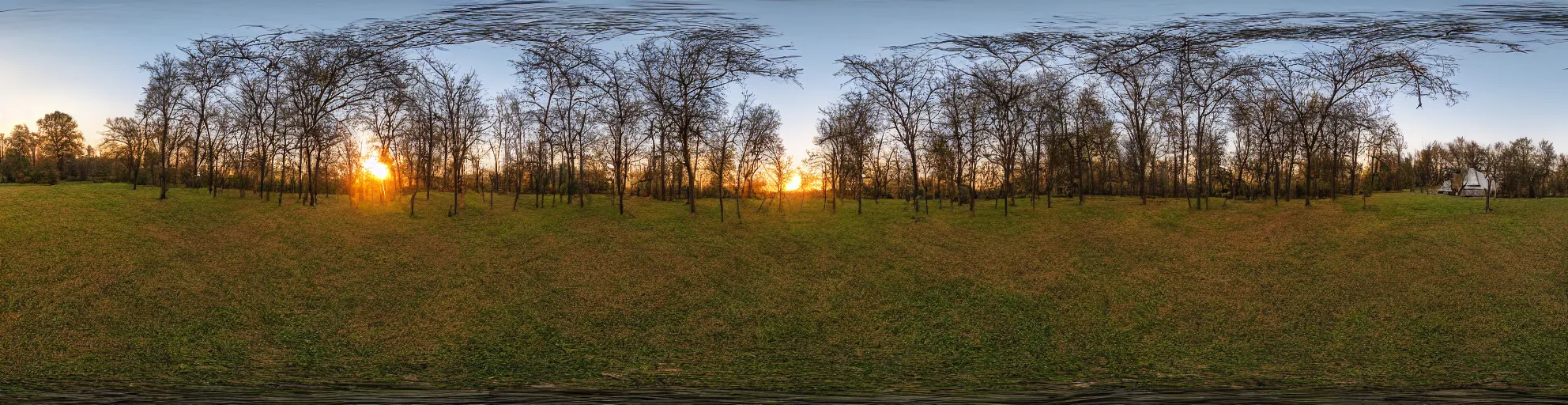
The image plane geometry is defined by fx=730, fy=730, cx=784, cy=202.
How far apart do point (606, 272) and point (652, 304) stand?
3321 mm

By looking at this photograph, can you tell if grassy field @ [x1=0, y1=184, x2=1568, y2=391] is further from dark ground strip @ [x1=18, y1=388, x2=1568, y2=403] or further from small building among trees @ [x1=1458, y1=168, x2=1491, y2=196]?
small building among trees @ [x1=1458, y1=168, x2=1491, y2=196]

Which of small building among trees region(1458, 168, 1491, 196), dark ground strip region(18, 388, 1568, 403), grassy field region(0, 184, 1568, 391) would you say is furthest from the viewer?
small building among trees region(1458, 168, 1491, 196)

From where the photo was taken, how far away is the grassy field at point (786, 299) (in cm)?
1336

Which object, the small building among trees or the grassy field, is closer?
the grassy field

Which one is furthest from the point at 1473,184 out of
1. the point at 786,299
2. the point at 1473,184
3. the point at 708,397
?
the point at 708,397

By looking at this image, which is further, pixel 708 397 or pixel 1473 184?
pixel 1473 184

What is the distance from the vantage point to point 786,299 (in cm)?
1870

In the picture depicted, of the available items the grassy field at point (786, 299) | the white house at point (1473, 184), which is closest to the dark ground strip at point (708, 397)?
the grassy field at point (786, 299)

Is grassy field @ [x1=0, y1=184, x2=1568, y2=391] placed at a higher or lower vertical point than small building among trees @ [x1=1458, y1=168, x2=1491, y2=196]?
lower

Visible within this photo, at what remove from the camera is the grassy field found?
13359 millimetres

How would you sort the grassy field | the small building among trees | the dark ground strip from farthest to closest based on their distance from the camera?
the small building among trees, the grassy field, the dark ground strip

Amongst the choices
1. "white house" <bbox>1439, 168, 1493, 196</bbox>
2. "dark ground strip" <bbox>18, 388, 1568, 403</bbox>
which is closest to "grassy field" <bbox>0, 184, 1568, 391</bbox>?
"dark ground strip" <bbox>18, 388, 1568, 403</bbox>

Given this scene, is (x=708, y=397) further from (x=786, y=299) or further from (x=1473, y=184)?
(x=1473, y=184)

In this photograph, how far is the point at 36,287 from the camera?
54.7 feet
